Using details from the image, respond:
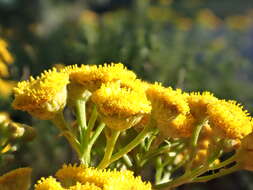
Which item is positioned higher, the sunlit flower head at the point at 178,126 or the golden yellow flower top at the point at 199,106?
Result: the golden yellow flower top at the point at 199,106

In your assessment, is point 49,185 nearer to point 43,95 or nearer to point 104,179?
point 104,179

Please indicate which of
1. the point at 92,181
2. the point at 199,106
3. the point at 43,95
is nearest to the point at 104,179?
the point at 92,181

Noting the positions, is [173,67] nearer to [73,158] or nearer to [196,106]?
[73,158]

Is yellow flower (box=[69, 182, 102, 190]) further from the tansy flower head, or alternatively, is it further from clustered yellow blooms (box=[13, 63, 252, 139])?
the tansy flower head

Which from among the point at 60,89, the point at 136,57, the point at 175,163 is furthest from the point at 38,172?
the point at 60,89

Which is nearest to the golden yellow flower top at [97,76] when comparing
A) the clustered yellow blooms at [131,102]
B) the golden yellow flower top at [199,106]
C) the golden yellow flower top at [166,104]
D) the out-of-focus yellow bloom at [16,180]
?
the clustered yellow blooms at [131,102]

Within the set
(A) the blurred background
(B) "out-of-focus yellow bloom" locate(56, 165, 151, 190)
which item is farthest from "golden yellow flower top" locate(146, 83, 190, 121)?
(A) the blurred background

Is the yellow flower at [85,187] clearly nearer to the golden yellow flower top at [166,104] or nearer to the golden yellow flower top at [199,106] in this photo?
the golden yellow flower top at [166,104]
